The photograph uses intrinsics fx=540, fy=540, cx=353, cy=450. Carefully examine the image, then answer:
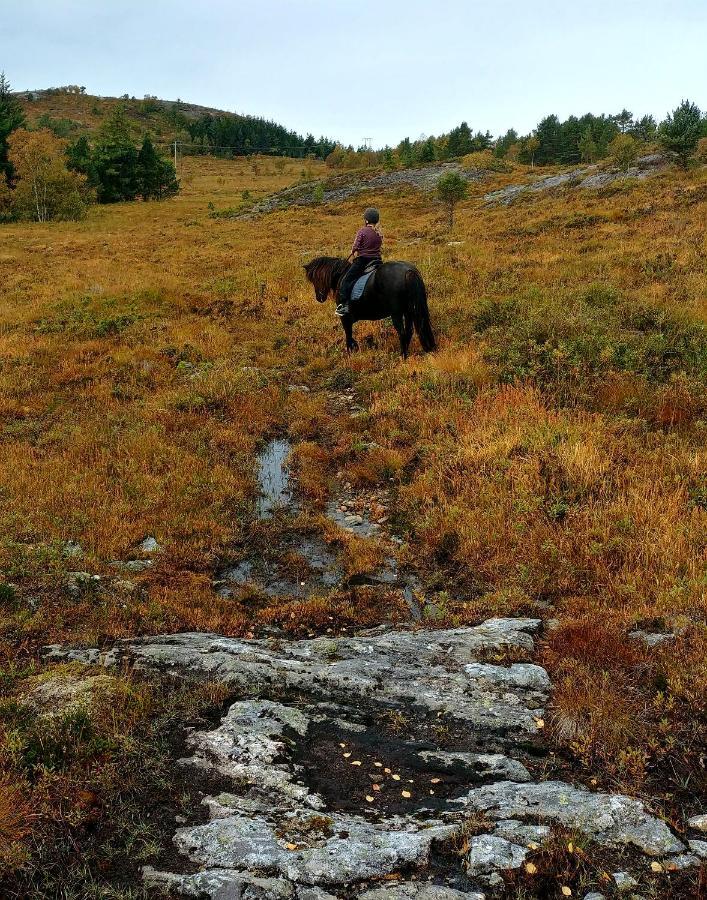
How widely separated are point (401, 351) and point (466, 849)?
12.0 m

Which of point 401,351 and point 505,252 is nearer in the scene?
point 401,351

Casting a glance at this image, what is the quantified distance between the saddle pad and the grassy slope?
5.12ft

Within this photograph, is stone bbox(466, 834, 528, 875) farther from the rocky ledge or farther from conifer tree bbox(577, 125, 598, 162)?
conifer tree bbox(577, 125, 598, 162)

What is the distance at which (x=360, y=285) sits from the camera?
45.3 feet

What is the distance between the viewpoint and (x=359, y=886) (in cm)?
287

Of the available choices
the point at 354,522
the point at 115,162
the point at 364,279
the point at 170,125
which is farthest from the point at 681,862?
the point at 170,125

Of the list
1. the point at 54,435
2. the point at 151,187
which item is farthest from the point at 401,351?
the point at 151,187

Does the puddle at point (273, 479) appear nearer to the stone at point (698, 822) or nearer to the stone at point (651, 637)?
the stone at point (651, 637)

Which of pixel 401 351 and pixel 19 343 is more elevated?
pixel 19 343

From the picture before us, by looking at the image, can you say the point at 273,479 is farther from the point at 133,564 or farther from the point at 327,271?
the point at 327,271

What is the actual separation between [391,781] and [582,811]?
1.21 meters

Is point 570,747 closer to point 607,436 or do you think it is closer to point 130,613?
point 130,613

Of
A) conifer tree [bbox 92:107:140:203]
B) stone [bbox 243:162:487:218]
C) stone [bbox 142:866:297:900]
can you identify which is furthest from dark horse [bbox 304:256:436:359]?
conifer tree [bbox 92:107:140:203]

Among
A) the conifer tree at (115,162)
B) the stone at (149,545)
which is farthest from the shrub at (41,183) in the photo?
the stone at (149,545)
